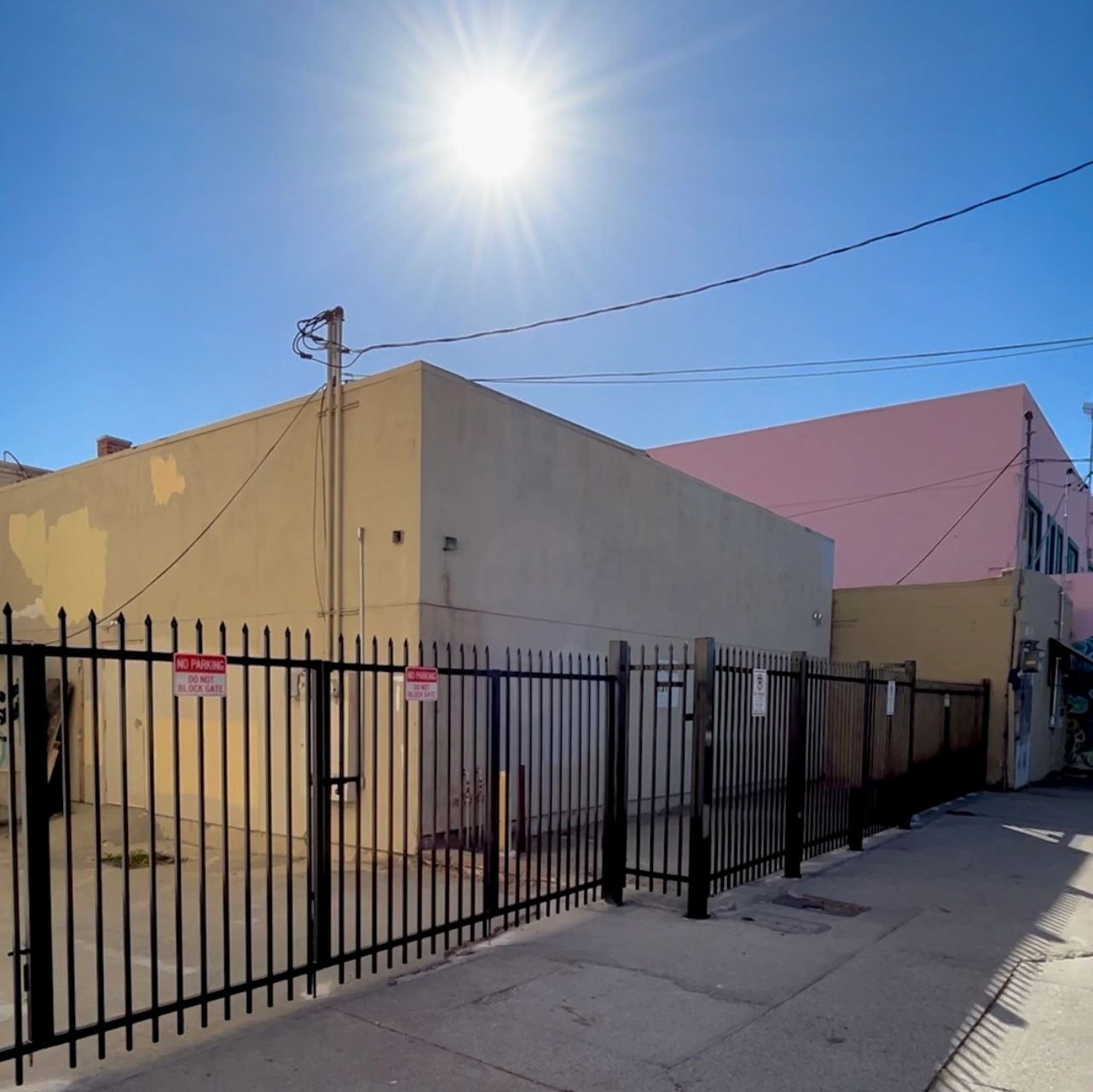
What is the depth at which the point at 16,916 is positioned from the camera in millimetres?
3684

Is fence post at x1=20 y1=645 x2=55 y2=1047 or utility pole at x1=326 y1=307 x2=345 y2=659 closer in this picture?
fence post at x1=20 y1=645 x2=55 y2=1047

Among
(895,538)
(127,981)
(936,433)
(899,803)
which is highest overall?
(936,433)

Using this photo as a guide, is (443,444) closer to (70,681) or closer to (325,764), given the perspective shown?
(325,764)

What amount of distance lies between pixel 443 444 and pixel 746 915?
562 cm

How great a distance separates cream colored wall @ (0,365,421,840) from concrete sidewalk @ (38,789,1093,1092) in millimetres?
3486

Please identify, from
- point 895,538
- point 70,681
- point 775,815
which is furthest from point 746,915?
point 895,538

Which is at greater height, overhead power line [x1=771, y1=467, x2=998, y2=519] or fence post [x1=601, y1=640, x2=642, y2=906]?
overhead power line [x1=771, y1=467, x2=998, y2=519]

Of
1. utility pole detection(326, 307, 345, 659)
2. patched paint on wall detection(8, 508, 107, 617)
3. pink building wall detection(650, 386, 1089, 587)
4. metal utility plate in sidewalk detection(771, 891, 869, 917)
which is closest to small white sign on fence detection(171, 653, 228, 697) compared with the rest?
metal utility plate in sidewalk detection(771, 891, 869, 917)

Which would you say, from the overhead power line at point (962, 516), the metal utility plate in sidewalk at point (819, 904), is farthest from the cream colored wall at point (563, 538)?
the overhead power line at point (962, 516)

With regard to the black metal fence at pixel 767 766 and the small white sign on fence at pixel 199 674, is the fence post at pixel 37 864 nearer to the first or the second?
the small white sign on fence at pixel 199 674

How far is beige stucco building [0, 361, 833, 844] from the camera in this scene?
9.82m

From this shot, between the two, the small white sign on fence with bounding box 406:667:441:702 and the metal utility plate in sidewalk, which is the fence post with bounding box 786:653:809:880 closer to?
the metal utility plate in sidewalk

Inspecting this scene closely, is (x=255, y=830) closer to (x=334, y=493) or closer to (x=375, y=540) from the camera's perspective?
(x=375, y=540)

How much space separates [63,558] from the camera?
47.1 ft
